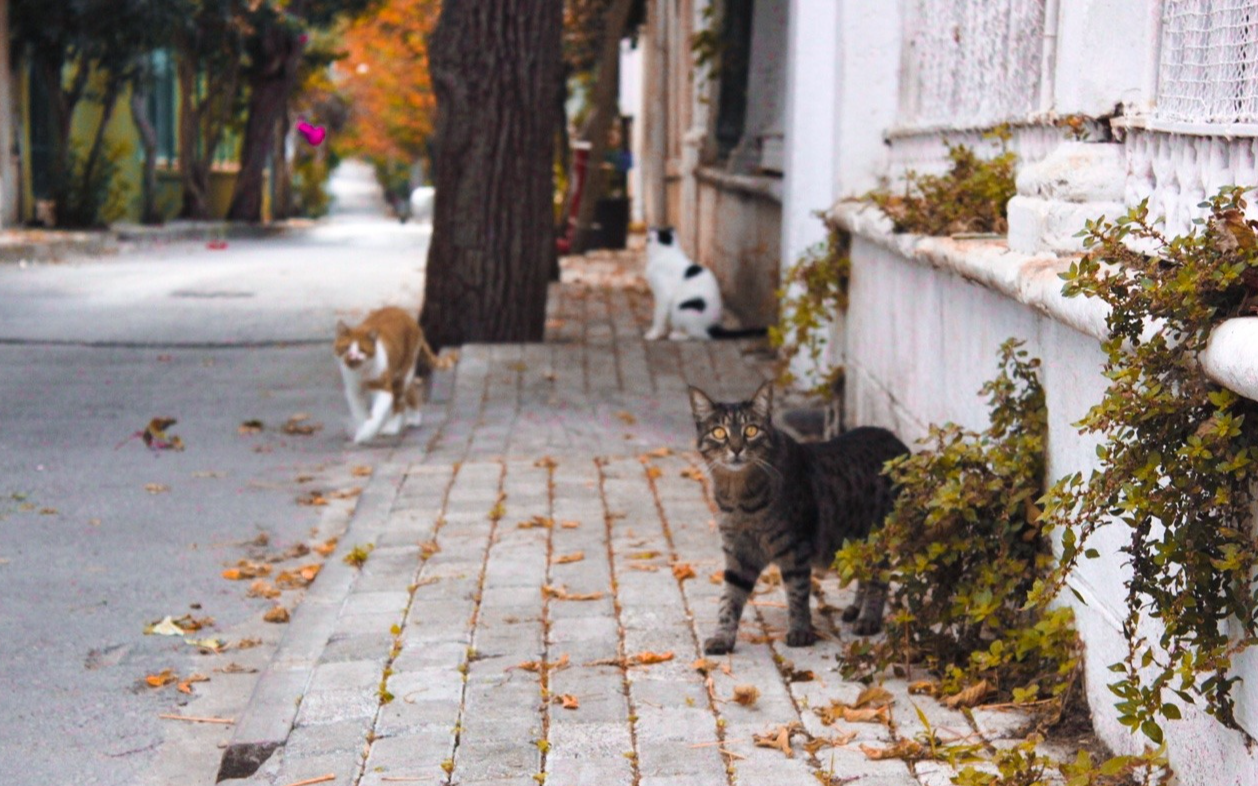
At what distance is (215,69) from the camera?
106 feet

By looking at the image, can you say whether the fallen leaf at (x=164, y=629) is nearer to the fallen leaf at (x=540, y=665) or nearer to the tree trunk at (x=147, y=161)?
the fallen leaf at (x=540, y=665)

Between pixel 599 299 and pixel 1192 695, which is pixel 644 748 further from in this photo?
pixel 599 299

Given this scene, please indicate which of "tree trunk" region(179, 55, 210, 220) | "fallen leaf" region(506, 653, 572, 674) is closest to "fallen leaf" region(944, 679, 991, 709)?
"fallen leaf" region(506, 653, 572, 674)

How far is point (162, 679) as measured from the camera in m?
5.19

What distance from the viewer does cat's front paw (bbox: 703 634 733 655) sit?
517cm

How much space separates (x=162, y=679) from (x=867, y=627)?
7.59 feet

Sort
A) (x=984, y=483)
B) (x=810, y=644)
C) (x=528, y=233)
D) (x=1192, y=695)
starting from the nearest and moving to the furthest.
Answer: (x=1192, y=695) < (x=984, y=483) < (x=810, y=644) < (x=528, y=233)

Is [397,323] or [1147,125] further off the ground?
[1147,125]

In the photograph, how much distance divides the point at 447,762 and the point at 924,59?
5.18 m

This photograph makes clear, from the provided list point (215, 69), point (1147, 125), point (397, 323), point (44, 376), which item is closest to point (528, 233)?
point (397, 323)

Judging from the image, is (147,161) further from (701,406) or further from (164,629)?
(701,406)

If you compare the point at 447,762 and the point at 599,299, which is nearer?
the point at 447,762

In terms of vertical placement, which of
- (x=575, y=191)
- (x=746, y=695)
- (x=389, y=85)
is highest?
(x=389, y=85)

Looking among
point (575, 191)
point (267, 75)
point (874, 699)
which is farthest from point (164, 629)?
point (267, 75)
